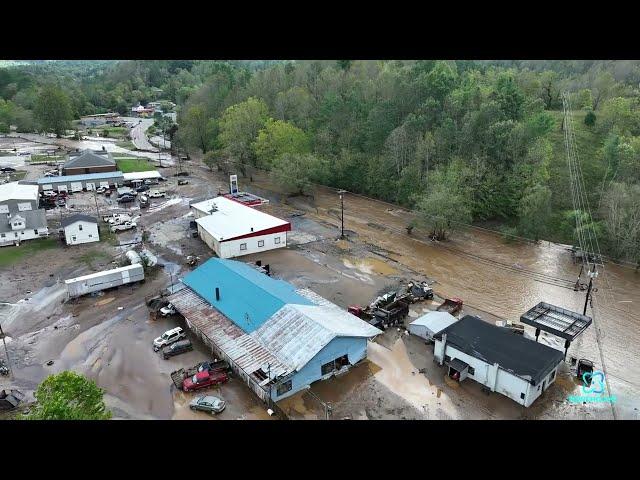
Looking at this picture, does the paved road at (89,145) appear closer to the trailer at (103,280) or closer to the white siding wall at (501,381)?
the trailer at (103,280)

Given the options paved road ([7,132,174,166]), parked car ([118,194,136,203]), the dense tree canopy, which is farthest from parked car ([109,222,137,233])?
paved road ([7,132,174,166])

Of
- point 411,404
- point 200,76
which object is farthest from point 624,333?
point 200,76

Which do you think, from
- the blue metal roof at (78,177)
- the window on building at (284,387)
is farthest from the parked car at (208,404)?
the blue metal roof at (78,177)

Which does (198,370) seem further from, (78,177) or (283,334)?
(78,177)

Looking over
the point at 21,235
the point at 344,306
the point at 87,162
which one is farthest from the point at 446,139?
the point at 87,162

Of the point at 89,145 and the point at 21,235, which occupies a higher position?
the point at 89,145

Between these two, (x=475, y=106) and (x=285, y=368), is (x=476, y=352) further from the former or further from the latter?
(x=475, y=106)
